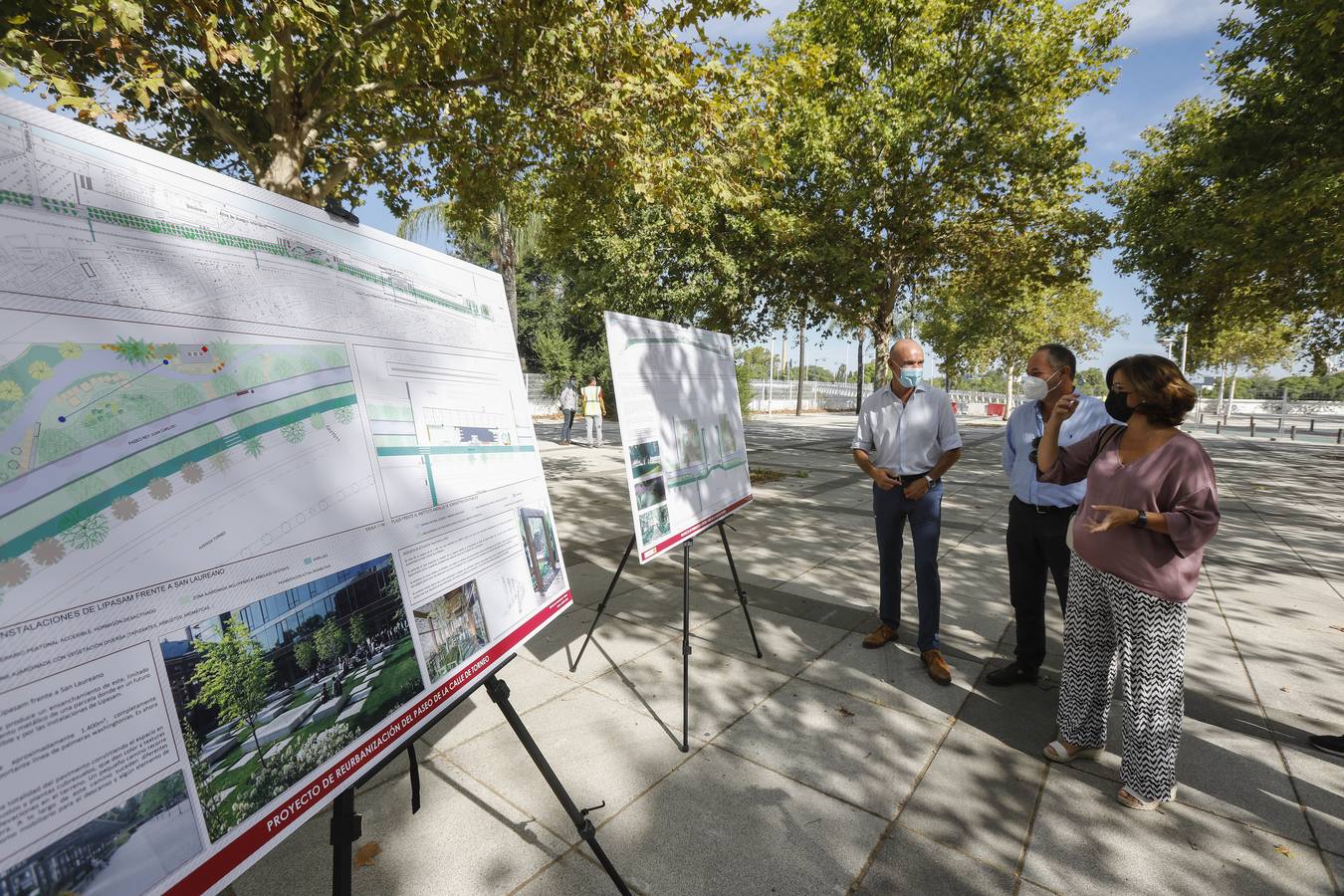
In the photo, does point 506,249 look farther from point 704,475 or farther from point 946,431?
point 946,431

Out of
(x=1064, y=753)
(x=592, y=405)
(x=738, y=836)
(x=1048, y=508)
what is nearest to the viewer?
(x=738, y=836)

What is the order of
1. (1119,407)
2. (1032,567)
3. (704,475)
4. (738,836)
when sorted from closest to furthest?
(738,836), (1119,407), (1032,567), (704,475)

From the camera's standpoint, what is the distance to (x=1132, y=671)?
2.47 metres

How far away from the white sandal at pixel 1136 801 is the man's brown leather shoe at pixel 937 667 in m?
0.99

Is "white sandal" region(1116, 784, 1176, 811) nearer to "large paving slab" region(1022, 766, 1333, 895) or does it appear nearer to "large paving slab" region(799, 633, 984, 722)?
"large paving slab" region(1022, 766, 1333, 895)

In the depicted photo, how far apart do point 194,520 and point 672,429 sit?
2418mm

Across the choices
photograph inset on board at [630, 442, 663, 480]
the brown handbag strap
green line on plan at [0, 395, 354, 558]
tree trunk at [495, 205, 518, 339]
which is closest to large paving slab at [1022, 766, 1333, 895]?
the brown handbag strap

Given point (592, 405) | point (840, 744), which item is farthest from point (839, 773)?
point (592, 405)

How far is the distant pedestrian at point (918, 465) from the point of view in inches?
140

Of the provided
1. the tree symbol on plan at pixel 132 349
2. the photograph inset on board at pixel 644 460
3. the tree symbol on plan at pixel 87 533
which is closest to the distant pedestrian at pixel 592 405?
the photograph inset on board at pixel 644 460

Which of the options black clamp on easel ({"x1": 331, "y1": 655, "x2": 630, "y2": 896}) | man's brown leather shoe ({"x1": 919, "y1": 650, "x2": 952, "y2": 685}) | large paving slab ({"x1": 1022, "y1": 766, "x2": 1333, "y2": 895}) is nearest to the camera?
black clamp on easel ({"x1": 331, "y1": 655, "x2": 630, "y2": 896})

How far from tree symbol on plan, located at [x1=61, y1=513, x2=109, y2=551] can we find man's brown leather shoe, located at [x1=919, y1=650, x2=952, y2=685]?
12.4 ft

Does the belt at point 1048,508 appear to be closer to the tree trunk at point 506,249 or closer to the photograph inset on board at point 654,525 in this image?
the photograph inset on board at point 654,525

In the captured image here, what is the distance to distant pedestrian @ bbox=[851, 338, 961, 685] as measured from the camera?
357 cm
